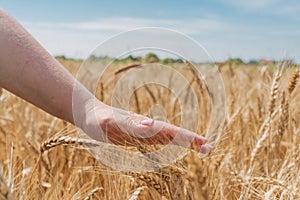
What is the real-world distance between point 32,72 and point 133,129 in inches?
6.1

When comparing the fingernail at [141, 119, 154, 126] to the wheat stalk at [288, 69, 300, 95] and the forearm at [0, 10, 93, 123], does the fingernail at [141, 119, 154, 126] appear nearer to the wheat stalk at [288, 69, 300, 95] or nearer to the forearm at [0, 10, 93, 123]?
the forearm at [0, 10, 93, 123]

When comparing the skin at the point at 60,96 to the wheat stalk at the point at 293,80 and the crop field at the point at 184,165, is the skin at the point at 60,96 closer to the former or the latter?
the crop field at the point at 184,165

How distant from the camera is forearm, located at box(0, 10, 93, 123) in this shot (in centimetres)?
64

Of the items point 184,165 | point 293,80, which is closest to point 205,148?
point 184,165

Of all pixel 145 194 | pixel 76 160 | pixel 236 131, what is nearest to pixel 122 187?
pixel 145 194

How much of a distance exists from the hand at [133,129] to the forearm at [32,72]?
0.03 meters

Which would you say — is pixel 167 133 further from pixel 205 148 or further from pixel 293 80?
pixel 293 80

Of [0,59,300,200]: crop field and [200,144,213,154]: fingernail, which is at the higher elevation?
[200,144,213,154]: fingernail

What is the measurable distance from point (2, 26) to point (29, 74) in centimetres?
7

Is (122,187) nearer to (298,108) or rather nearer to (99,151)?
(99,151)

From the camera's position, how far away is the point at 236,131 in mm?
1334

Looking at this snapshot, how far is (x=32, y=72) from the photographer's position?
0.65 metres

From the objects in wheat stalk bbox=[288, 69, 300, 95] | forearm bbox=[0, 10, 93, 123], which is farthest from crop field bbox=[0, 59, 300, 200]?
forearm bbox=[0, 10, 93, 123]

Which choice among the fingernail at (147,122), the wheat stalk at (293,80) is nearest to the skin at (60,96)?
the fingernail at (147,122)
